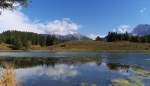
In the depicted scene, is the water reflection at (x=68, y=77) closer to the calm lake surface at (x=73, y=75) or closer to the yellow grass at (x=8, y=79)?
the calm lake surface at (x=73, y=75)

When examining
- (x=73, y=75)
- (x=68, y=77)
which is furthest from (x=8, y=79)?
(x=73, y=75)

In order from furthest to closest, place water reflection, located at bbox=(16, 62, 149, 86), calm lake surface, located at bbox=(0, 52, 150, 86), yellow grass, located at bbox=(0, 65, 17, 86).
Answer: calm lake surface, located at bbox=(0, 52, 150, 86), water reflection, located at bbox=(16, 62, 149, 86), yellow grass, located at bbox=(0, 65, 17, 86)

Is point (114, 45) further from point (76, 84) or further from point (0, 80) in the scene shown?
point (0, 80)

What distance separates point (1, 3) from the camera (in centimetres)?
1931

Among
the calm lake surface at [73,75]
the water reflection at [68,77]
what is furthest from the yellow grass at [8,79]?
the water reflection at [68,77]

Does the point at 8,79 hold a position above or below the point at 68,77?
above

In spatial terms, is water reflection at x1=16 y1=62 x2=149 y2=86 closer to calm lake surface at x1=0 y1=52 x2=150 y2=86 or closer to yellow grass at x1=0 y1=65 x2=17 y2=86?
calm lake surface at x1=0 y1=52 x2=150 y2=86

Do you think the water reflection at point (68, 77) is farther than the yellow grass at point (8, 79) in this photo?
Yes

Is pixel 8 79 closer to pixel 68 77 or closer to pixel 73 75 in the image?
pixel 68 77

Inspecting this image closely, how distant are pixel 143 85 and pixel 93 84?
509 cm

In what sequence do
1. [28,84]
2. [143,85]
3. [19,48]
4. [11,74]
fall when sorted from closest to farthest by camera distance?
[11,74]
[143,85]
[28,84]
[19,48]

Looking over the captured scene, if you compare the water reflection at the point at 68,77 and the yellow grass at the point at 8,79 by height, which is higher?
the yellow grass at the point at 8,79

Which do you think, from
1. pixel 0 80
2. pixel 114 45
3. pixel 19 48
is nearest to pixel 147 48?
pixel 114 45

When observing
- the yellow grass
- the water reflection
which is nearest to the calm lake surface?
the water reflection
